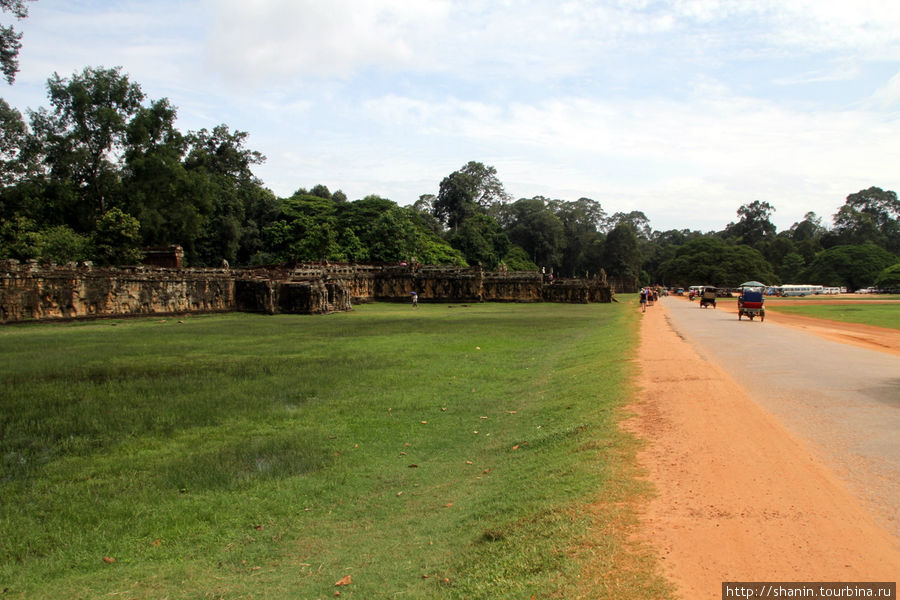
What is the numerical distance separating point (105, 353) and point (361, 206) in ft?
211

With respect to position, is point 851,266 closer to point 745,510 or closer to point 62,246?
point 62,246

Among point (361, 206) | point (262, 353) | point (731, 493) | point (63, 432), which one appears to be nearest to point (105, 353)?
point (262, 353)

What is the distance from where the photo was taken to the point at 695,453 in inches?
282

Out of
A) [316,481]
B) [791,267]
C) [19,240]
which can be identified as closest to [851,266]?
[791,267]

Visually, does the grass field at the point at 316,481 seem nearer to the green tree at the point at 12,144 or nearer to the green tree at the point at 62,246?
the green tree at the point at 62,246

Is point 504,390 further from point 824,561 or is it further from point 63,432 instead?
point 824,561

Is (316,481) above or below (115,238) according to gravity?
below

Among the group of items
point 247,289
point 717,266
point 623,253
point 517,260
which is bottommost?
point 247,289

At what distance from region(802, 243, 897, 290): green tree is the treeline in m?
0.20

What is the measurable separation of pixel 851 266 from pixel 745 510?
104m

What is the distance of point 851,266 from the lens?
92.5 meters

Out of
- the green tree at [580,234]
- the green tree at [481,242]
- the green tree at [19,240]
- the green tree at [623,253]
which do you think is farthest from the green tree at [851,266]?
the green tree at [19,240]

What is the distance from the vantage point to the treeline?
48625 millimetres

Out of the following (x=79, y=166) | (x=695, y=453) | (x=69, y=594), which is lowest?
(x=69, y=594)
